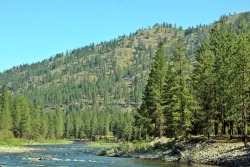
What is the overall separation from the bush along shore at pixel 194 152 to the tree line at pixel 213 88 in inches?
95.6

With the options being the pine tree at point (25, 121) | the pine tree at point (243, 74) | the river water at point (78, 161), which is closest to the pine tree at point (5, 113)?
the pine tree at point (25, 121)

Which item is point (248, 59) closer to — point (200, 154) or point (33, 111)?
point (200, 154)

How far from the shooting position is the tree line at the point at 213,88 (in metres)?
51.2

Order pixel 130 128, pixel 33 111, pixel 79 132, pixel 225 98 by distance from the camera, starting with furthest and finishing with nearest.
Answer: pixel 79 132 → pixel 130 128 → pixel 33 111 → pixel 225 98

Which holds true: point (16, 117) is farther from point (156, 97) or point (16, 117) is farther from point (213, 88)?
point (213, 88)

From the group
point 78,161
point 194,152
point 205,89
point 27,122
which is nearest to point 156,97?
point 205,89

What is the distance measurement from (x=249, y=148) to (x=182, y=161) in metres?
9.31

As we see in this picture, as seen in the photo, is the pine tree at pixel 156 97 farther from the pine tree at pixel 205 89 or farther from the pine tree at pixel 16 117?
the pine tree at pixel 16 117

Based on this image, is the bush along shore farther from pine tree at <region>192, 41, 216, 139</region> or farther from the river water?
the river water

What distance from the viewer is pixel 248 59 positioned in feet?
164

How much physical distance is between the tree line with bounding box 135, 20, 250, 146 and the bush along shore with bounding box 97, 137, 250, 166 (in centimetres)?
243

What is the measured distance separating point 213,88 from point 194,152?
36.6 ft

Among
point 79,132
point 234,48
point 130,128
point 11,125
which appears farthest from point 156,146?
point 79,132

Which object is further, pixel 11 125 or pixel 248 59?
pixel 11 125
